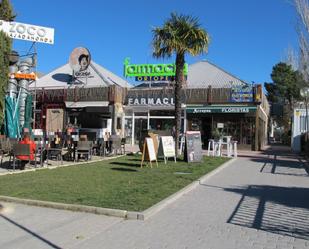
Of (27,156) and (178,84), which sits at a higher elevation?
(178,84)

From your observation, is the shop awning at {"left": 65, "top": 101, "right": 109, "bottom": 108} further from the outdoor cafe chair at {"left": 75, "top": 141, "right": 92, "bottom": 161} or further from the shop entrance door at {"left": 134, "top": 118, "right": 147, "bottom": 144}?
the outdoor cafe chair at {"left": 75, "top": 141, "right": 92, "bottom": 161}

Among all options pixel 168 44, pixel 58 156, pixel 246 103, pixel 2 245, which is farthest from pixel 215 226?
pixel 246 103

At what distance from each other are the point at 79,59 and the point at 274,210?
3032 cm

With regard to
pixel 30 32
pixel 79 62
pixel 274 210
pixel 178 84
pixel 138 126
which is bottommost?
pixel 274 210

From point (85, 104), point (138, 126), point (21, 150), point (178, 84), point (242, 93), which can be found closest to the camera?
point (21, 150)

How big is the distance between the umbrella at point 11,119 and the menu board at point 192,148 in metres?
8.97

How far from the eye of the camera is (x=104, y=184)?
11.2 meters

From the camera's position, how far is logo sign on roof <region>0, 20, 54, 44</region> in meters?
23.9

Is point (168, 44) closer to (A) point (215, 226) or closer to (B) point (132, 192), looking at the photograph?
(B) point (132, 192)

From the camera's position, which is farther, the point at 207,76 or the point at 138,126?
the point at 207,76

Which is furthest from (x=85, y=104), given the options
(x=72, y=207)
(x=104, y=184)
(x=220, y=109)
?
(x=72, y=207)

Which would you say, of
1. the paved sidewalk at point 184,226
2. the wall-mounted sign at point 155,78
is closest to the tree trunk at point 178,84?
the paved sidewalk at point 184,226

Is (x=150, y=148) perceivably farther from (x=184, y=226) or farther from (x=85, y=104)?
(x=85, y=104)

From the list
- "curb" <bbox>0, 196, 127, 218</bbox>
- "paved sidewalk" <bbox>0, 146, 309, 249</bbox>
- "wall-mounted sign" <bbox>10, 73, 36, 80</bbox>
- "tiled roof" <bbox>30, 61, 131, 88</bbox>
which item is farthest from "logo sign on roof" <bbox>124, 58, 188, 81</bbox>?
"curb" <bbox>0, 196, 127, 218</bbox>
